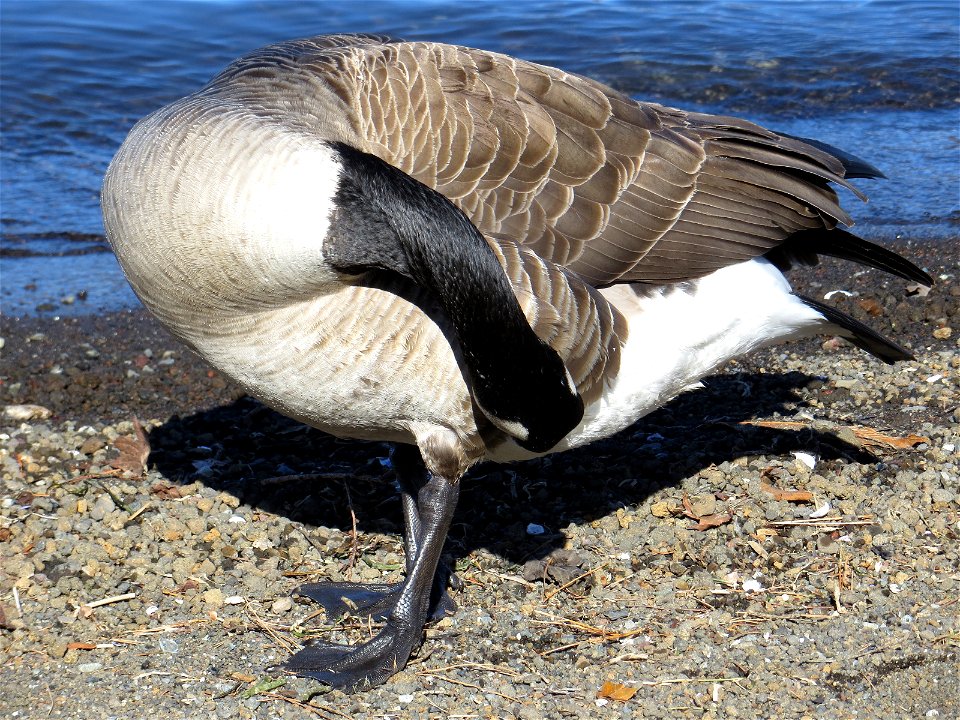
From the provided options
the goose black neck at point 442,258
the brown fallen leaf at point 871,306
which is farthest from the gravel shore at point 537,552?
the goose black neck at point 442,258

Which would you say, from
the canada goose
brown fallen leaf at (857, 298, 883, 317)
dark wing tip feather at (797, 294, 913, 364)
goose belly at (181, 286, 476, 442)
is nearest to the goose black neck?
the canada goose

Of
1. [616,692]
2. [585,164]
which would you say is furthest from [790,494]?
[585,164]

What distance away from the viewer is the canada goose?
3336 mm

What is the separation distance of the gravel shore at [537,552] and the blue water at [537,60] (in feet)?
8.91

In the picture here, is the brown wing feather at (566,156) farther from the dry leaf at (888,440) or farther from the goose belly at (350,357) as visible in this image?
the dry leaf at (888,440)

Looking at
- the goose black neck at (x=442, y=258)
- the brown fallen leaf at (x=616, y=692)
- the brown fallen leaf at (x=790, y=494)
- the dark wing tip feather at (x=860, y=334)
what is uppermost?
the goose black neck at (x=442, y=258)

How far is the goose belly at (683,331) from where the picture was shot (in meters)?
4.10

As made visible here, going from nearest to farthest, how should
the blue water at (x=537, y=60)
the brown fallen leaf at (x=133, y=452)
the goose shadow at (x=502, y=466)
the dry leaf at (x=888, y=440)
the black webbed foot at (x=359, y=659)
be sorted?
the black webbed foot at (x=359, y=659), the goose shadow at (x=502, y=466), the dry leaf at (x=888, y=440), the brown fallen leaf at (x=133, y=452), the blue water at (x=537, y=60)

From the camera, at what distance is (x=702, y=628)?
3887mm

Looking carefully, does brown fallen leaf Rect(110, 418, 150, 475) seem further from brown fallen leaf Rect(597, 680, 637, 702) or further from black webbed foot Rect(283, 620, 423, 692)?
brown fallen leaf Rect(597, 680, 637, 702)

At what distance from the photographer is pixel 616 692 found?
3557 millimetres

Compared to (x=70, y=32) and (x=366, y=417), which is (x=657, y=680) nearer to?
(x=366, y=417)

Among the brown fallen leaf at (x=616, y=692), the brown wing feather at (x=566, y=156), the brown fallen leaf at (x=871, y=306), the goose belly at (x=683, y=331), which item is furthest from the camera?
the brown fallen leaf at (x=871, y=306)

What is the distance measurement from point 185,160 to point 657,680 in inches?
91.7
